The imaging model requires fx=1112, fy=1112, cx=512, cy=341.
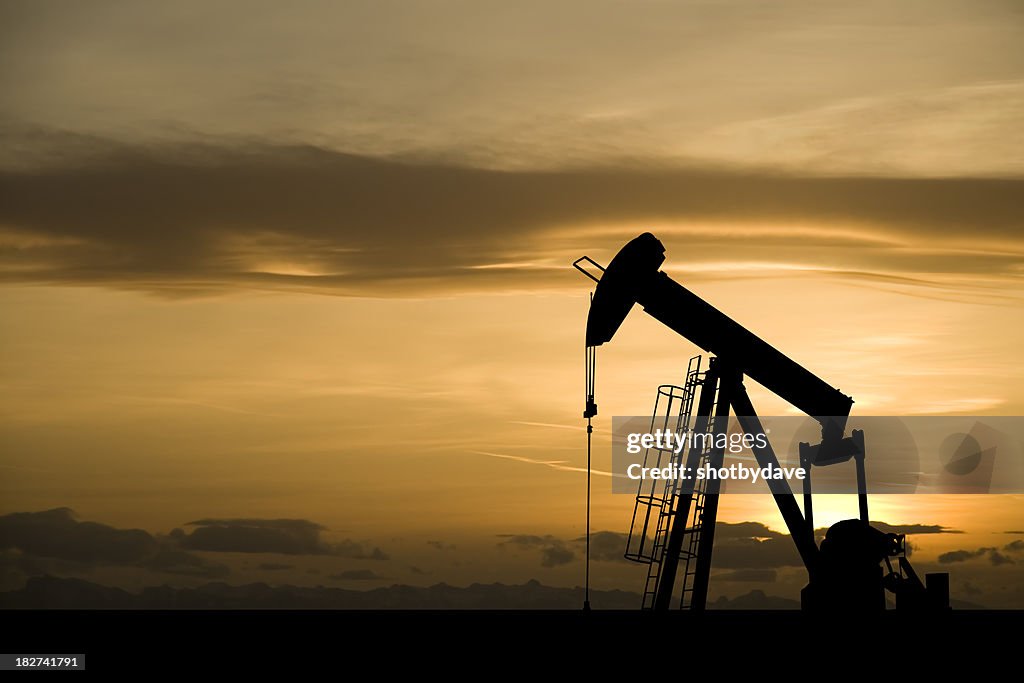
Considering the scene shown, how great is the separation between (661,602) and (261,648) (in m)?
6.05

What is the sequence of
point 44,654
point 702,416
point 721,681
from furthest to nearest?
1. point 702,416
2. point 44,654
3. point 721,681

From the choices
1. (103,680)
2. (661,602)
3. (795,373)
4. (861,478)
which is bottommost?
(103,680)

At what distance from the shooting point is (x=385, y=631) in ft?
61.2

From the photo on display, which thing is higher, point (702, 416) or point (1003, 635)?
point (702, 416)

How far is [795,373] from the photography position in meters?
17.3

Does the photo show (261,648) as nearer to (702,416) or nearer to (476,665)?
(476,665)

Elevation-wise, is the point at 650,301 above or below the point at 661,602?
above

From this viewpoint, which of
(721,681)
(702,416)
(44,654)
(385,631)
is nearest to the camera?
(721,681)

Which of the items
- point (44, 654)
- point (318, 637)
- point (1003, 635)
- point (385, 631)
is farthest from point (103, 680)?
point (1003, 635)

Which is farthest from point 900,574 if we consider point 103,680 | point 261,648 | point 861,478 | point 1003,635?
point 103,680

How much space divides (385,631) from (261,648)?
2603mm

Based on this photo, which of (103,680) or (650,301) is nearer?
(103,680)

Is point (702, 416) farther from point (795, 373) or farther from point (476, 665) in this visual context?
point (476, 665)

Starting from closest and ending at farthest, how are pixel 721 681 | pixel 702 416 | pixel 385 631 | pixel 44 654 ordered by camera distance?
pixel 721 681 < pixel 44 654 < pixel 702 416 < pixel 385 631
